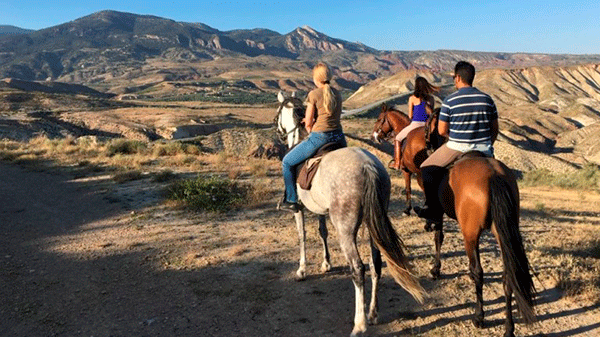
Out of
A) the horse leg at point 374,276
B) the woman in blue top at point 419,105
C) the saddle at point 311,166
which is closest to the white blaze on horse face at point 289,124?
the saddle at point 311,166

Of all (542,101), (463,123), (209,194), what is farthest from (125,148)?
(542,101)

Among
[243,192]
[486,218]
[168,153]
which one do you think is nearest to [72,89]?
[168,153]

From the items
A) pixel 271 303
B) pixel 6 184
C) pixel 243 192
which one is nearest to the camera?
pixel 271 303

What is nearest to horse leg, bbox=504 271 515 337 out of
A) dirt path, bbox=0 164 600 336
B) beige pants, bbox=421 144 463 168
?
dirt path, bbox=0 164 600 336

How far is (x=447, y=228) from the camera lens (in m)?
9.20

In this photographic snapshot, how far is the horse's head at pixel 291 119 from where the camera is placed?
6.29m

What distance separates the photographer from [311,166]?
18.1 ft

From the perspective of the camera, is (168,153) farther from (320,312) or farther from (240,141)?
(320,312)

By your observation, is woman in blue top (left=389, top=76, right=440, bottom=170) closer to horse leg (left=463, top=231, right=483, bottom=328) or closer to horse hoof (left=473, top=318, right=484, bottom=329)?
horse leg (left=463, top=231, right=483, bottom=328)

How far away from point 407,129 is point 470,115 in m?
4.02

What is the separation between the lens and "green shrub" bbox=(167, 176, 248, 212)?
35.6 feet

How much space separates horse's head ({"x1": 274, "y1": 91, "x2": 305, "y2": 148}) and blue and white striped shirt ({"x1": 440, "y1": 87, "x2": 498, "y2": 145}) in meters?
2.21

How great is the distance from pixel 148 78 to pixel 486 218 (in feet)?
623

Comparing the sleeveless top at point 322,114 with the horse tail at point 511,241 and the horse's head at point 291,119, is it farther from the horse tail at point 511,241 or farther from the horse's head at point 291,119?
the horse tail at point 511,241
